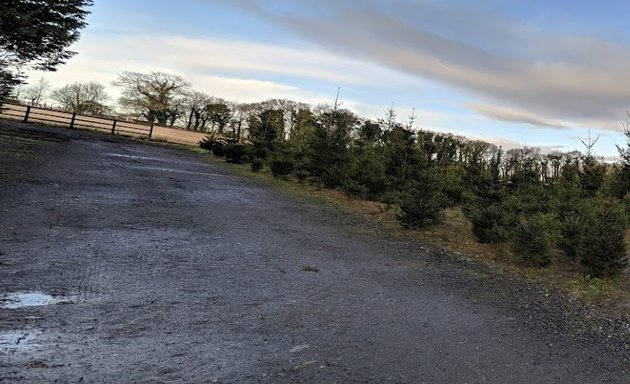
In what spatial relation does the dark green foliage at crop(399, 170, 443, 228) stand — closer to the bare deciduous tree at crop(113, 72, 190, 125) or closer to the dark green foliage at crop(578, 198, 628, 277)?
the dark green foliage at crop(578, 198, 628, 277)

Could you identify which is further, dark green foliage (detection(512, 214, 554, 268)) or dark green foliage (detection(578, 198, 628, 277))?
dark green foliage (detection(512, 214, 554, 268))

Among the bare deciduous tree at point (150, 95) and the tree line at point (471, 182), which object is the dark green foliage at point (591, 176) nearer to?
the tree line at point (471, 182)

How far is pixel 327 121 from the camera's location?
54.3 feet

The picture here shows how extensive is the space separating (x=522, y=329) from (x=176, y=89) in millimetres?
50146

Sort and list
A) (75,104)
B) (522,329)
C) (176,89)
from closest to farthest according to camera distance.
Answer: (522,329), (176,89), (75,104)

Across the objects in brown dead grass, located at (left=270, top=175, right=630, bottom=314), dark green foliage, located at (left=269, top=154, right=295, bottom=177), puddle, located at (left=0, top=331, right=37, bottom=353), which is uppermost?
dark green foliage, located at (left=269, top=154, right=295, bottom=177)

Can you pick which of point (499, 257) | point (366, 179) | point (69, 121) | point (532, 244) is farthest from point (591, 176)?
point (69, 121)

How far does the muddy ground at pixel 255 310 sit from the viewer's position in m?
3.05

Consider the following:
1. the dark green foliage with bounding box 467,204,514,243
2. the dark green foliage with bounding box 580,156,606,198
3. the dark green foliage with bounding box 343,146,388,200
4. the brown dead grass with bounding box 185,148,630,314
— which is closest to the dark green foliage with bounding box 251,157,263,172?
the dark green foliage with bounding box 343,146,388,200

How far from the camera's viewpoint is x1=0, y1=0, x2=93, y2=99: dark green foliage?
14.6 m

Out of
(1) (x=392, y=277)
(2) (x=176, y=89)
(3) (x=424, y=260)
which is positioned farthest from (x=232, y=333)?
(2) (x=176, y=89)

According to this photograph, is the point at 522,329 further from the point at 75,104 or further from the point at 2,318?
the point at 75,104

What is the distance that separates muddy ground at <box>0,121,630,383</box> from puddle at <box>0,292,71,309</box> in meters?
0.01

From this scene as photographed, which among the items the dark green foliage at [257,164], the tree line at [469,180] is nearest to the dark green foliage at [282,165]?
the tree line at [469,180]
